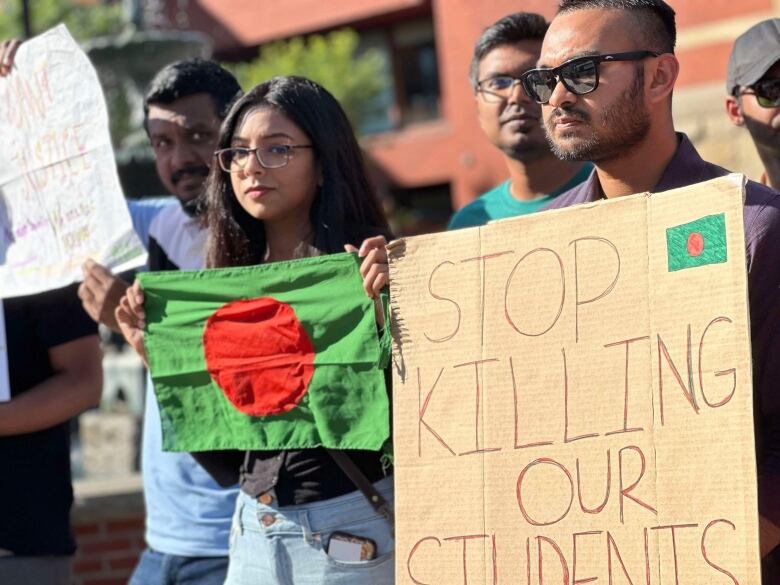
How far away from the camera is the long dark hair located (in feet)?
10.2

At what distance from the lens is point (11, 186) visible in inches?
141

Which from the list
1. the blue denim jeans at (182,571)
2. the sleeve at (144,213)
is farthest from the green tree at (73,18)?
the blue denim jeans at (182,571)

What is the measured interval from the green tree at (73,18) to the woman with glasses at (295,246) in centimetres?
1585

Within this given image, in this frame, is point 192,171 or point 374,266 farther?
point 192,171

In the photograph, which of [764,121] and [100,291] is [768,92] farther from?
[100,291]

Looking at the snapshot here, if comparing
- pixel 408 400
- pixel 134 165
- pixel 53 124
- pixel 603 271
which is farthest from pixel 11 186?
pixel 134 165

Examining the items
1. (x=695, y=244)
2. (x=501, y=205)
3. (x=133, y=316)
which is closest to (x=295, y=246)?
(x=133, y=316)

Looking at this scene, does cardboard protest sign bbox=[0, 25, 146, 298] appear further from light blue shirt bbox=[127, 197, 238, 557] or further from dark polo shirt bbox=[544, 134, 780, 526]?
dark polo shirt bbox=[544, 134, 780, 526]

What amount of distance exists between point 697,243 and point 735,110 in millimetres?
1412

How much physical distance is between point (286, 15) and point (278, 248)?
19.2 metres

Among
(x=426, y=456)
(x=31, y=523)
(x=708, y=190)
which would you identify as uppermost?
(x=708, y=190)

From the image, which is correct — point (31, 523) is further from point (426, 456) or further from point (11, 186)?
point (426, 456)

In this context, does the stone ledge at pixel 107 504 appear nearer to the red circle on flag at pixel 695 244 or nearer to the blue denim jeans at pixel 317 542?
the blue denim jeans at pixel 317 542

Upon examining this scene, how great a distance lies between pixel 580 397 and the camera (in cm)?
234
